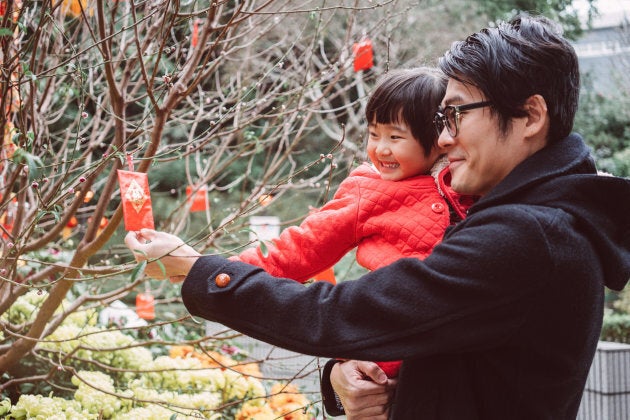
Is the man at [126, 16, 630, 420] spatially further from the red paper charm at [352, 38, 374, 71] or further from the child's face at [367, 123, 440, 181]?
the red paper charm at [352, 38, 374, 71]

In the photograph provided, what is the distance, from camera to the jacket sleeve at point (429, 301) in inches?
50.7

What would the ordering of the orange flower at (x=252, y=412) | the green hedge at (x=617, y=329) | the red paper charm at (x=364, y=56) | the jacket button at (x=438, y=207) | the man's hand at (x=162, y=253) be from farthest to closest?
the green hedge at (x=617, y=329) < the orange flower at (x=252, y=412) < the red paper charm at (x=364, y=56) < the jacket button at (x=438, y=207) < the man's hand at (x=162, y=253)

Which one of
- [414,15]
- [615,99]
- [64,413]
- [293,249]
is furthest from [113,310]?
[615,99]

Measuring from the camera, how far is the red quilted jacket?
1807mm

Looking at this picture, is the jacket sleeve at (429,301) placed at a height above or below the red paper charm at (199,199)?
above

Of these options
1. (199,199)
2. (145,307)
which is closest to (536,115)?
(199,199)

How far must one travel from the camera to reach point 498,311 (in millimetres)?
1298

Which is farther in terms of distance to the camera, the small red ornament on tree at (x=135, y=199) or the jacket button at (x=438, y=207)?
the jacket button at (x=438, y=207)

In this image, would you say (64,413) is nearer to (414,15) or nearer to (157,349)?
(157,349)

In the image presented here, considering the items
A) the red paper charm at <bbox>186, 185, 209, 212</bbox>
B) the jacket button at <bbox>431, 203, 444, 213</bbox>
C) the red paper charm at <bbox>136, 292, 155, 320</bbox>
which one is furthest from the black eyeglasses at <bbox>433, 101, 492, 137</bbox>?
Result: the red paper charm at <bbox>136, 292, 155, 320</bbox>

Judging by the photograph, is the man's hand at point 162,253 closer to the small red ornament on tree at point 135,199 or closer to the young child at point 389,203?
the small red ornament on tree at point 135,199

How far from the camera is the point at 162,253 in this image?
164 centimetres

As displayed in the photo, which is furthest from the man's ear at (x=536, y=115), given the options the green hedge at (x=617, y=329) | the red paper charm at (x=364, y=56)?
the green hedge at (x=617, y=329)

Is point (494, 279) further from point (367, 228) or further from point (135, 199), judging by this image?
point (135, 199)
